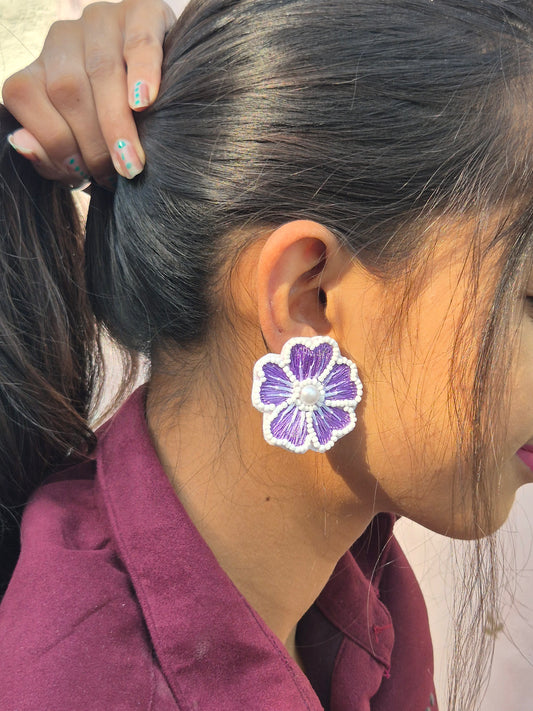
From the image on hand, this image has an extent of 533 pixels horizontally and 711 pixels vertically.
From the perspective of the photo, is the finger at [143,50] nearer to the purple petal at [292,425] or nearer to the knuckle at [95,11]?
the knuckle at [95,11]

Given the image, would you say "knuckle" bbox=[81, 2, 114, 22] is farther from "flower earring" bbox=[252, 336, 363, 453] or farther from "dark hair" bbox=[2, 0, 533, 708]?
"flower earring" bbox=[252, 336, 363, 453]

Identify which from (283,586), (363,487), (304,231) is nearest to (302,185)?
(304,231)

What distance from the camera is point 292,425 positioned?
2.28ft

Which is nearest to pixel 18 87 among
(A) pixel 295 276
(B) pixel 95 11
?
(B) pixel 95 11

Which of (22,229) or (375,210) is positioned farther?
(22,229)

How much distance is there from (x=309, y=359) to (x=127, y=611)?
1.06ft

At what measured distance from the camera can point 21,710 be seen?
59 cm

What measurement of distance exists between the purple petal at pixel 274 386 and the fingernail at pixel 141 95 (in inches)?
Answer: 13.2

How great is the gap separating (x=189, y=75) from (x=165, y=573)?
0.55 meters

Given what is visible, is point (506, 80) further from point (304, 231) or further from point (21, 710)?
point (21, 710)

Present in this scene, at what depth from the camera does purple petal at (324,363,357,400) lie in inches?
28.0

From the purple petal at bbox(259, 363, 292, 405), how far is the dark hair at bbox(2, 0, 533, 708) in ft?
0.42

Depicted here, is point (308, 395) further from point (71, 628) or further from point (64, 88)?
point (64, 88)

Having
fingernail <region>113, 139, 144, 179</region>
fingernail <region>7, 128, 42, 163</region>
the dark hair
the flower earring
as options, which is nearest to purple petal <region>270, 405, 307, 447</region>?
the flower earring
